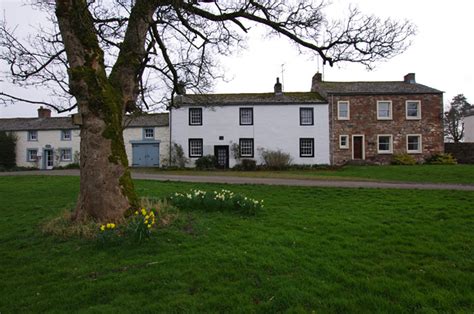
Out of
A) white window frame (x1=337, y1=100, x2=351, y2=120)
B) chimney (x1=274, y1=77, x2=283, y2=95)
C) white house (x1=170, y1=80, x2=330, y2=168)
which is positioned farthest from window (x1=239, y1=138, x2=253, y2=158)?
white window frame (x1=337, y1=100, x2=351, y2=120)

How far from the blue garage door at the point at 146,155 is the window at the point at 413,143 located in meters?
25.1

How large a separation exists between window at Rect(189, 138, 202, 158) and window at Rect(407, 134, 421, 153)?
1989 cm

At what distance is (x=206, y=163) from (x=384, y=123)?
681 inches

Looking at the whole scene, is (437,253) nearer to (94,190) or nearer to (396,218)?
(396,218)

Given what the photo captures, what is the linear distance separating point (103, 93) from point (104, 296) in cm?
437

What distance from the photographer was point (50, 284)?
3910 mm

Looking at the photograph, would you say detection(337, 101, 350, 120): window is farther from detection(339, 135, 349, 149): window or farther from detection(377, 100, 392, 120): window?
detection(377, 100, 392, 120): window

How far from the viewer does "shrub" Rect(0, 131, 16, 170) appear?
1326 inches

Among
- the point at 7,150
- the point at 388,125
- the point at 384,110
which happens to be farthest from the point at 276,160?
the point at 7,150

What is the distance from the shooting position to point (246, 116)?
29234mm

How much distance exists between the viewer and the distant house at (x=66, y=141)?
32.3 metres

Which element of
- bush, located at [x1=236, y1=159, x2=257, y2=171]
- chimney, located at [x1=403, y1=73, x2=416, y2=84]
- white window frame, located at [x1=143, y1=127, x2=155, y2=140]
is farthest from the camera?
white window frame, located at [x1=143, y1=127, x2=155, y2=140]

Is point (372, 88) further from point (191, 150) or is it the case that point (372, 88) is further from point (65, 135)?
point (65, 135)

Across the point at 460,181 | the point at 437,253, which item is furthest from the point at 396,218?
the point at 460,181
